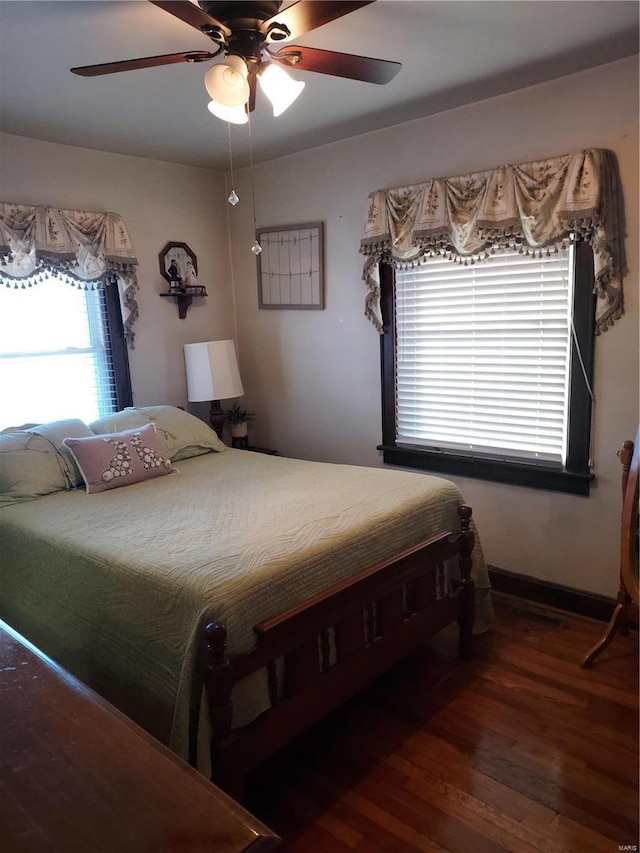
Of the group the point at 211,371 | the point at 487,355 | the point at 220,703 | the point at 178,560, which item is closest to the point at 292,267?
the point at 211,371

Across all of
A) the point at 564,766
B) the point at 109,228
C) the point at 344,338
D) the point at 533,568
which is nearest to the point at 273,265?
the point at 344,338

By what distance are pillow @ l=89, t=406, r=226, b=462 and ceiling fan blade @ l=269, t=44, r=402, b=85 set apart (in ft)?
6.67

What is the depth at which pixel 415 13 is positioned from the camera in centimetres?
193

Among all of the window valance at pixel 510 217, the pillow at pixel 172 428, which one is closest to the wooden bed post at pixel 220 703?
the pillow at pixel 172 428

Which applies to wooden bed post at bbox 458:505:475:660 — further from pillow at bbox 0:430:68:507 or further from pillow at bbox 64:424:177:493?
pillow at bbox 0:430:68:507

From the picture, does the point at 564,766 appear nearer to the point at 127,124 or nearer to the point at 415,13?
the point at 415,13

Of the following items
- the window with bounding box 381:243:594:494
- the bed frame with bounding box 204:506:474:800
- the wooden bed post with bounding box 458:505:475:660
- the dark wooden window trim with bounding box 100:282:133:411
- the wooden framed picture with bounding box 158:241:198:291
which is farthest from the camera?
the wooden framed picture with bounding box 158:241:198:291

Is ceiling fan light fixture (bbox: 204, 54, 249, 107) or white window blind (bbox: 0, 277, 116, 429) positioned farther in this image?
white window blind (bbox: 0, 277, 116, 429)

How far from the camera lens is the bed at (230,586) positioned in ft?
5.47

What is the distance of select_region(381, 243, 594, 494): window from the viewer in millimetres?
2758

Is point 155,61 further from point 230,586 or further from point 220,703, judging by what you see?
point 220,703

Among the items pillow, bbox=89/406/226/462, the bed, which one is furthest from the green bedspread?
pillow, bbox=89/406/226/462

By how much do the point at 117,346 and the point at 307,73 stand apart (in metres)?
1.92

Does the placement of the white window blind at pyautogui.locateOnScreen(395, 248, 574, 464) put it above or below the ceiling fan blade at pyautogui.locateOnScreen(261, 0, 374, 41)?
below
